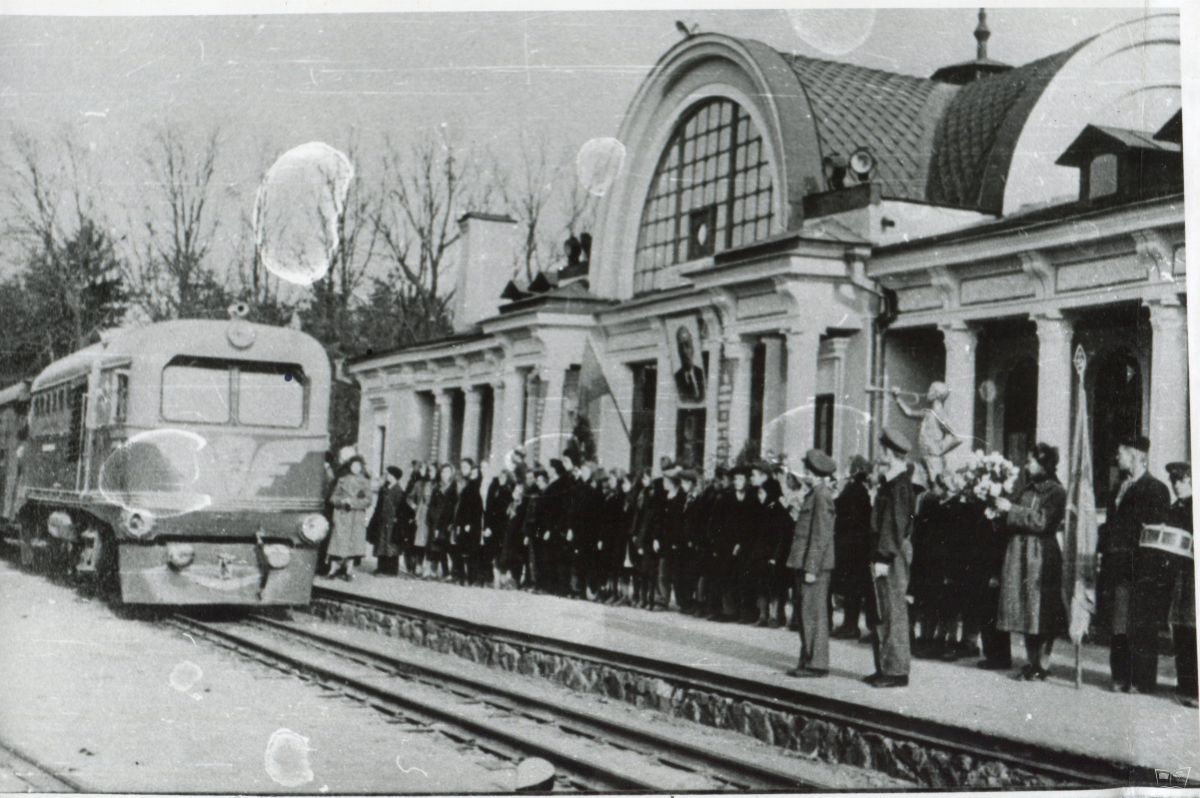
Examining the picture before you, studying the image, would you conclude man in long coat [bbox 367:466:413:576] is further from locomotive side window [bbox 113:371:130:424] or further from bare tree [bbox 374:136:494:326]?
locomotive side window [bbox 113:371:130:424]

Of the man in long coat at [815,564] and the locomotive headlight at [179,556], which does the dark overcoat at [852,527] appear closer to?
the man in long coat at [815,564]

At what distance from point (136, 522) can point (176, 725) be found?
204cm

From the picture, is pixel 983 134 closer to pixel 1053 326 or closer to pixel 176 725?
pixel 1053 326

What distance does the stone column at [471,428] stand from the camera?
8188 mm

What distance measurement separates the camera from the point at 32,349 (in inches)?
274

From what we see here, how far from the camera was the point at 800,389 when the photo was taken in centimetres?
787

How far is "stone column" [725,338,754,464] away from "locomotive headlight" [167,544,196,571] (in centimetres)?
349

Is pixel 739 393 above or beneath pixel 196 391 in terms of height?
above

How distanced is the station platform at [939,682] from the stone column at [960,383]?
1212 mm

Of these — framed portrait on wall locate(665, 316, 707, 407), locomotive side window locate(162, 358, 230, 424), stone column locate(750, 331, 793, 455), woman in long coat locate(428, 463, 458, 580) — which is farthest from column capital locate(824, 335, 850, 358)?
locomotive side window locate(162, 358, 230, 424)

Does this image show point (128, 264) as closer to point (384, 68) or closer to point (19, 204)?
point (19, 204)

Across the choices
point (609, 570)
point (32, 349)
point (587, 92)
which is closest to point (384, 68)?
point (587, 92)

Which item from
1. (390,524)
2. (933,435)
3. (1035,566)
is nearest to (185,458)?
(390,524)

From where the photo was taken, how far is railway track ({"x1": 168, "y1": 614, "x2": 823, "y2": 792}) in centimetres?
519
